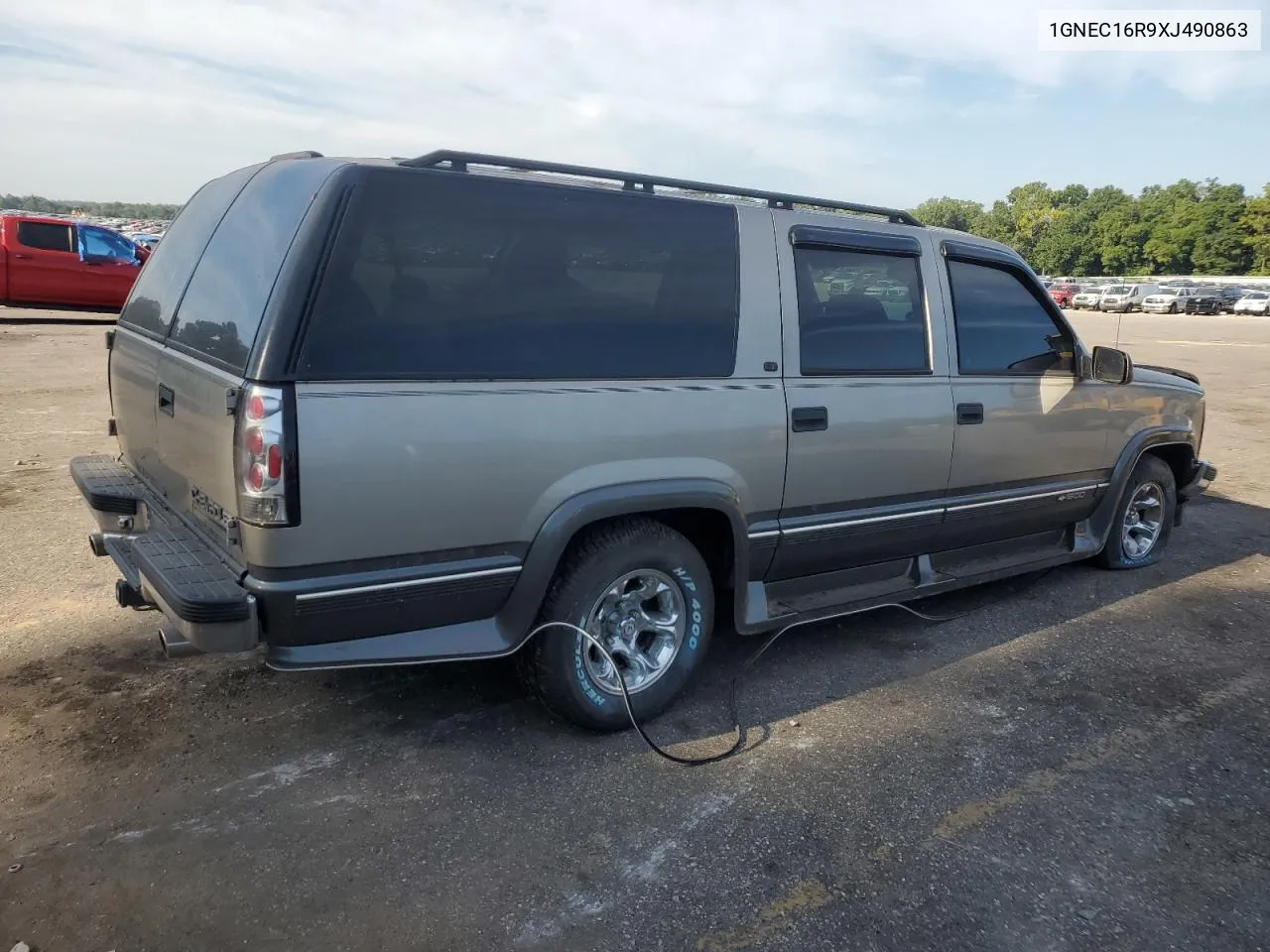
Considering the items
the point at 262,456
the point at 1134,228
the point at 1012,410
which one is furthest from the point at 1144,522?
the point at 1134,228

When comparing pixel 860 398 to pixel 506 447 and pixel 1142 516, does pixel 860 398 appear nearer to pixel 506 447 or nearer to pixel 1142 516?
pixel 506 447

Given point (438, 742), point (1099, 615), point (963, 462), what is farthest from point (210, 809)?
point (1099, 615)

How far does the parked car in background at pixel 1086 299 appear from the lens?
163ft

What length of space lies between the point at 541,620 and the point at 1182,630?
345 centimetres

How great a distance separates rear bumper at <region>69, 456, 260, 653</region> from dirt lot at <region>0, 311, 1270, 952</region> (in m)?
0.59

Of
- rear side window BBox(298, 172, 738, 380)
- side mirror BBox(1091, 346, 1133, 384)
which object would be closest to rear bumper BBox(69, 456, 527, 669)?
rear side window BBox(298, 172, 738, 380)

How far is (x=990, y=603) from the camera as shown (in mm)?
5105

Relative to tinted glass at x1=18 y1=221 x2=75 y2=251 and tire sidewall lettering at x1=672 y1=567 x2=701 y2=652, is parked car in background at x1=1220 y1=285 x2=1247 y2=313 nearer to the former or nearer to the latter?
tinted glass at x1=18 y1=221 x2=75 y2=251

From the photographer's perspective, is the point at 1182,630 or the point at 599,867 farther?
the point at 1182,630

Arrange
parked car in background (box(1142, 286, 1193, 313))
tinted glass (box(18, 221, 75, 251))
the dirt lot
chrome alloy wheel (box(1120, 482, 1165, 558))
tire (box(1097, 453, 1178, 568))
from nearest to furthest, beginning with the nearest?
the dirt lot
tire (box(1097, 453, 1178, 568))
chrome alloy wheel (box(1120, 482, 1165, 558))
tinted glass (box(18, 221, 75, 251))
parked car in background (box(1142, 286, 1193, 313))

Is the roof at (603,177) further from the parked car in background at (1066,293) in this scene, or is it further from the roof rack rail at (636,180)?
the parked car in background at (1066,293)

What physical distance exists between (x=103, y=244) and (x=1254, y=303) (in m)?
48.4

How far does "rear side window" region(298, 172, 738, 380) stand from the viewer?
285 cm

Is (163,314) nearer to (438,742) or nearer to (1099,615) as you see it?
(438,742)
